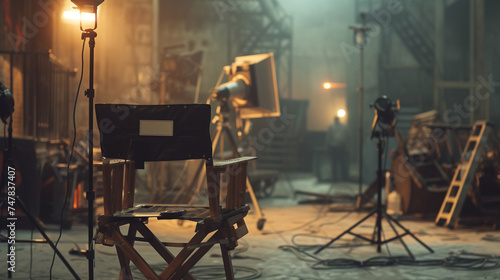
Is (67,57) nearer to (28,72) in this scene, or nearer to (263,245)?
(28,72)

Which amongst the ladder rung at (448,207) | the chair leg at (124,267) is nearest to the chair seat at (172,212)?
the chair leg at (124,267)

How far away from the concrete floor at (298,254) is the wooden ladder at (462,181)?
0.64 ft

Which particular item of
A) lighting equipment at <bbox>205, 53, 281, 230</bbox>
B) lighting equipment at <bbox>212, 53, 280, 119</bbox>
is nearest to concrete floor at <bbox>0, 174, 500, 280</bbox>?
lighting equipment at <bbox>205, 53, 281, 230</bbox>

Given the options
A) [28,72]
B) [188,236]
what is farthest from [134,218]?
[28,72]

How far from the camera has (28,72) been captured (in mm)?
7449

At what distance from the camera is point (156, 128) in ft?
11.3

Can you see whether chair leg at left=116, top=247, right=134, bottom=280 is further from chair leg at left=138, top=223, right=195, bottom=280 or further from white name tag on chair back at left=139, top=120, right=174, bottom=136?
white name tag on chair back at left=139, top=120, right=174, bottom=136

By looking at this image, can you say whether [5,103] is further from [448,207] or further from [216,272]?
[448,207]

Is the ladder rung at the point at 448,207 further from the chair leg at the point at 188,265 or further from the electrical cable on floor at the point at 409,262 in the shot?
the chair leg at the point at 188,265

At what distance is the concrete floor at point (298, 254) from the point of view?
15.6 feet

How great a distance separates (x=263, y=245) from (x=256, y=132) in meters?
11.5

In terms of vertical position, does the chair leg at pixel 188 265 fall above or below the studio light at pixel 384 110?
below

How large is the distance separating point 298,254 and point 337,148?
9.20 metres

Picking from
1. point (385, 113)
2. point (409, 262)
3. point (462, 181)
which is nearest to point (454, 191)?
point (462, 181)
